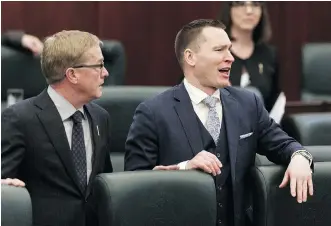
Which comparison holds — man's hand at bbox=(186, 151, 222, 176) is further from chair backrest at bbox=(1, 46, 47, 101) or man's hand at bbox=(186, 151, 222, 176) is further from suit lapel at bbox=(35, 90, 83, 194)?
chair backrest at bbox=(1, 46, 47, 101)

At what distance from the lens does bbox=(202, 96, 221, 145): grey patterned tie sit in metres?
0.94

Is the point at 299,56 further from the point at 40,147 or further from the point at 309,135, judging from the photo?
the point at 40,147

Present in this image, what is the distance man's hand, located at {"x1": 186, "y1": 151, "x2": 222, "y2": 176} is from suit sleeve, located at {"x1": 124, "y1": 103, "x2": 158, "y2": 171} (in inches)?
3.7

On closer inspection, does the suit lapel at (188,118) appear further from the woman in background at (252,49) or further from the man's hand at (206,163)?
the woman in background at (252,49)

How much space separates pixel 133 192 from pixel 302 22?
1.22 metres

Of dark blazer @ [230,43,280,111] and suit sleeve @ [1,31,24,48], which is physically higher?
suit sleeve @ [1,31,24,48]

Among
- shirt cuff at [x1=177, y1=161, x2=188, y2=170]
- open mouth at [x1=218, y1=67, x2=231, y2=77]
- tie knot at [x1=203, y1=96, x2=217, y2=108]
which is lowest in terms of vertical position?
shirt cuff at [x1=177, y1=161, x2=188, y2=170]

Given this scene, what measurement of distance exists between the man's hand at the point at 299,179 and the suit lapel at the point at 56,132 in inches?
10.0

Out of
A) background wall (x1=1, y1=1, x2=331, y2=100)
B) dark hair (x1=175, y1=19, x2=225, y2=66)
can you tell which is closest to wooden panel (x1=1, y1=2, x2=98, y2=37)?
background wall (x1=1, y1=1, x2=331, y2=100)

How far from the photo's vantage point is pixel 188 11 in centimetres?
185

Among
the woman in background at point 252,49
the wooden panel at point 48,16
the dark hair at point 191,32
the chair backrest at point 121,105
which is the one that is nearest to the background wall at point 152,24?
the wooden panel at point 48,16

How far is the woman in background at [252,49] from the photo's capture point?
1.44 metres

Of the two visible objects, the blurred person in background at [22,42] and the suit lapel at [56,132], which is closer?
the suit lapel at [56,132]

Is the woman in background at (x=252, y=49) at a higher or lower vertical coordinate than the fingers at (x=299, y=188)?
higher
